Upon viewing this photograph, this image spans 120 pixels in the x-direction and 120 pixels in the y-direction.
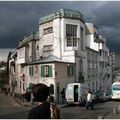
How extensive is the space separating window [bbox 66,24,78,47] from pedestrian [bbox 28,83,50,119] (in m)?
42.9

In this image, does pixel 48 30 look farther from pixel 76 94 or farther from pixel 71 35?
pixel 76 94

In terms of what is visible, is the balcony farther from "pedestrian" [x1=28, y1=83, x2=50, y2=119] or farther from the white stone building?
"pedestrian" [x1=28, y1=83, x2=50, y2=119]

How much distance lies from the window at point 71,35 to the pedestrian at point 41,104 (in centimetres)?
4290

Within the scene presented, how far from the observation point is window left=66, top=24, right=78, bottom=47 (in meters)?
49.3

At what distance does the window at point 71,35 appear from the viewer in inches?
1940

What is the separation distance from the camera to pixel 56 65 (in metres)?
43.9

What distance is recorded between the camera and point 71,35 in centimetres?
4981

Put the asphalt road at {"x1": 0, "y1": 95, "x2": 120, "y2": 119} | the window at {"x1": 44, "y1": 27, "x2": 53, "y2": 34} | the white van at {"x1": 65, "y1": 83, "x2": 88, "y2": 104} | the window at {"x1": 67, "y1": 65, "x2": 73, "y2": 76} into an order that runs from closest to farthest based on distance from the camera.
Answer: the asphalt road at {"x1": 0, "y1": 95, "x2": 120, "y2": 119}
the white van at {"x1": 65, "y1": 83, "x2": 88, "y2": 104}
the window at {"x1": 67, "y1": 65, "x2": 73, "y2": 76}
the window at {"x1": 44, "y1": 27, "x2": 53, "y2": 34}

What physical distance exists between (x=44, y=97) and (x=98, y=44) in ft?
194

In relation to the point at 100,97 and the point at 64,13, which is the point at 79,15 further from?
the point at 100,97

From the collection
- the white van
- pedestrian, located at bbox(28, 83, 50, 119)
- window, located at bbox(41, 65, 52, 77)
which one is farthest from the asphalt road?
pedestrian, located at bbox(28, 83, 50, 119)

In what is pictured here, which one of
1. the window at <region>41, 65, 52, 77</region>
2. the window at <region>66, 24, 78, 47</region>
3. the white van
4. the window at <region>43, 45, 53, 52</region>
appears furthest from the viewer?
the window at <region>43, 45, 53, 52</region>

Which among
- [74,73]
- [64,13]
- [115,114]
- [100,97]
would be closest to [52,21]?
[64,13]

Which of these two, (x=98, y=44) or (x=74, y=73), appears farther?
(x=98, y=44)
